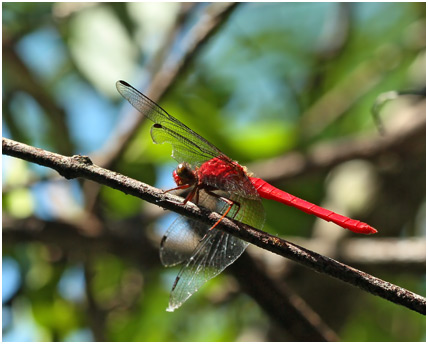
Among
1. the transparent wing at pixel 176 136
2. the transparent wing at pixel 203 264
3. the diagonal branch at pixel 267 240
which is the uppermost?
the transparent wing at pixel 176 136

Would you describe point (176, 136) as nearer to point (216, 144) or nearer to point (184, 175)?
point (184, 175)

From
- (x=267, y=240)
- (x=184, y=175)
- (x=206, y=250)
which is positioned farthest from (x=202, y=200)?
(x=267, y=240)

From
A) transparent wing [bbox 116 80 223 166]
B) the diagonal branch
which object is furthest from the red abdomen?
the diagonal branch

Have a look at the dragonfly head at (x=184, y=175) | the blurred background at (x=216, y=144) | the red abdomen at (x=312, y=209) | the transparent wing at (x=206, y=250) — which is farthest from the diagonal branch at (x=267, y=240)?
the blurred background at (x=216, y=144)

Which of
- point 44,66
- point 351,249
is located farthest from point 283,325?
point 44,66

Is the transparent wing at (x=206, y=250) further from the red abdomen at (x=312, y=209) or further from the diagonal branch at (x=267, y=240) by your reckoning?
the diagonal branch at (x=267, y=240)

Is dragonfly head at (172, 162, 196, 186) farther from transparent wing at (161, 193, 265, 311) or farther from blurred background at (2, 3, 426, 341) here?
blurred background at (2, 3, 426, 341)
